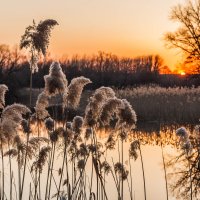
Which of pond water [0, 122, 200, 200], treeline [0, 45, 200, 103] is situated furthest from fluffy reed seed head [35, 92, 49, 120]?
treeline [0, 45, 200, 103]

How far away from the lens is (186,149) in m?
5.44

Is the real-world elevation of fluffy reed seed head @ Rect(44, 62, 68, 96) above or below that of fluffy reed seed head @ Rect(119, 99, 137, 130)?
above

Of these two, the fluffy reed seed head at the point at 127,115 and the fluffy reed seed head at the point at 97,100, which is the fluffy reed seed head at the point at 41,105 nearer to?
the fluffy reed seed head at the point at 97,100

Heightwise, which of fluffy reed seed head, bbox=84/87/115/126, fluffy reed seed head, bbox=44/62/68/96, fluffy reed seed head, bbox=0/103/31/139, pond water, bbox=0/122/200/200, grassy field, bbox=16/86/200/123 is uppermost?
fluffy reed seed head, bbox=44/62/68/96

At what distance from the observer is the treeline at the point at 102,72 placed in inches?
1469

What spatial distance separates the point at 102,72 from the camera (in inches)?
2216

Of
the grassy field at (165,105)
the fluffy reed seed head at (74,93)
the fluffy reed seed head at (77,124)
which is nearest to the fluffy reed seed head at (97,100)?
the fluffy reed seed head at (74,93)

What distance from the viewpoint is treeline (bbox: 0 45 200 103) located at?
37322 mm

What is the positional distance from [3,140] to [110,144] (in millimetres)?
1560

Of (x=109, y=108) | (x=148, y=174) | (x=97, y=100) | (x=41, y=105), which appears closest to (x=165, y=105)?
(x=148, y=174)

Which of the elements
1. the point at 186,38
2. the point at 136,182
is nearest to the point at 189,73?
the point at 186,38

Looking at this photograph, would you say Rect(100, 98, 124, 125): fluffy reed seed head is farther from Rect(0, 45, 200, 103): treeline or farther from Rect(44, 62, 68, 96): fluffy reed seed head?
Rect(0, 45, 200, 103): treeline

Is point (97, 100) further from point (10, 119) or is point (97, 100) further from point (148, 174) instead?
point (148, 174)

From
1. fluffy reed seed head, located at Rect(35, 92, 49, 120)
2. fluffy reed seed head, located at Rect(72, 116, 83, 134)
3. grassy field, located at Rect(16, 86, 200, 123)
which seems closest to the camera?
fluffy reed seed head, located at Rect(35, 92, 49, 120)
